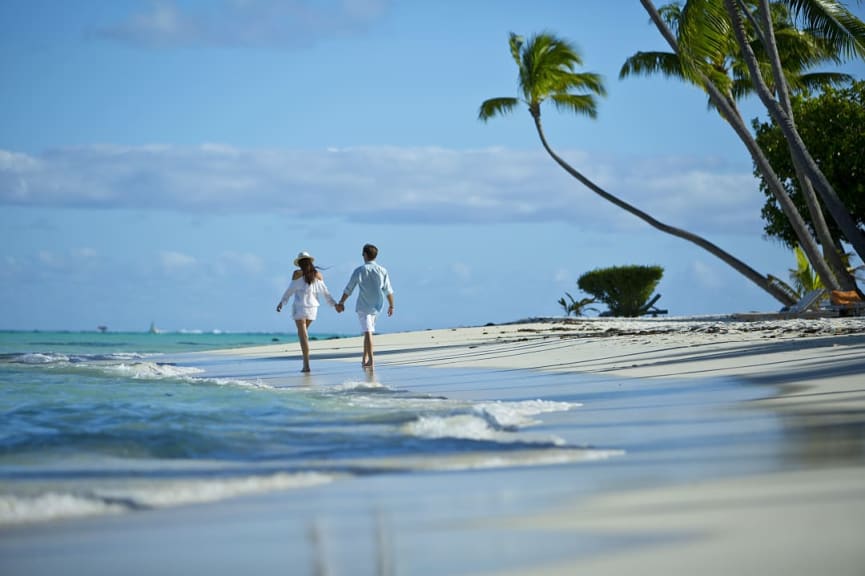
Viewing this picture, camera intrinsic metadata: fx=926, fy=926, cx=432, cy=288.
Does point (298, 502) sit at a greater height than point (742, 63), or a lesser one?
lesser

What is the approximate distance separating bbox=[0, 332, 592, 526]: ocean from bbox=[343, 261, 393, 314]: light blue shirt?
14.5ft

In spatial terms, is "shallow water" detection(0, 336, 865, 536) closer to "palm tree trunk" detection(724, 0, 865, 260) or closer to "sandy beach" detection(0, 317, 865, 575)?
"sandy beach" detection(0, 317, 865, 575)

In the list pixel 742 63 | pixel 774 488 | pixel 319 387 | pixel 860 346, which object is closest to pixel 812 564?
pixel 774 488

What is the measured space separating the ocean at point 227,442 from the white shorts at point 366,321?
436 centimetres

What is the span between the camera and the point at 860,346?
1052cm

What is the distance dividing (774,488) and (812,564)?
3.47 ft

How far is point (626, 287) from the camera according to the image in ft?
115

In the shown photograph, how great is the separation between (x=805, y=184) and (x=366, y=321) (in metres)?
12.8

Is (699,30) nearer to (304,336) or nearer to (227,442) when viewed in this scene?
(304,336)

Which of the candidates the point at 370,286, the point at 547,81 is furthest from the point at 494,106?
the point at 370,286

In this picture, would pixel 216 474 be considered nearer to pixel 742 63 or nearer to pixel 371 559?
pixel 371 559

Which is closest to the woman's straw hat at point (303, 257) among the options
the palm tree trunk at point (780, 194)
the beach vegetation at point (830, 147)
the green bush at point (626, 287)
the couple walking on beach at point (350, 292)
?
the couple walking on beach at point (350, 292)

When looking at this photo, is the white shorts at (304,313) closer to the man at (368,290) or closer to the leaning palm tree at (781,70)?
the man at (368,290)

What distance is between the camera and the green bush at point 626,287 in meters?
34.8
